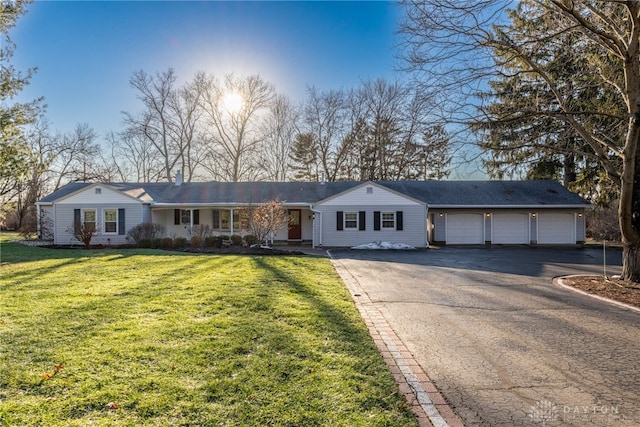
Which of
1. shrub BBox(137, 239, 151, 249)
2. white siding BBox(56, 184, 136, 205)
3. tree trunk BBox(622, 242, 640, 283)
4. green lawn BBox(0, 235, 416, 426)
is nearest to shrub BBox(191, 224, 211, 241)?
shrub BBox(137, 239, 151, 249)

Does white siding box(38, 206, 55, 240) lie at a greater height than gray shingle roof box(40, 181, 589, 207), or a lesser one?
lesser

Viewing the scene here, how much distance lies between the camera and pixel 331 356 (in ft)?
12.2

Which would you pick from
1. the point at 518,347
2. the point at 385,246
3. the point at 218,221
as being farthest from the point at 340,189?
the point at 518,347

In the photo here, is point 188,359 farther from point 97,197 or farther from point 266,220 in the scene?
point 97,197

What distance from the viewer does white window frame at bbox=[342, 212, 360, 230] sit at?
18.5m

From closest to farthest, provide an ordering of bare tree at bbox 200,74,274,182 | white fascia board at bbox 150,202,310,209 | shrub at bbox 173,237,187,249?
1. shrub at bbox 173,237,187,249
2. white fascia board at bbox 150,202,310,209
3. bare tree at bbox 200,74,274,182

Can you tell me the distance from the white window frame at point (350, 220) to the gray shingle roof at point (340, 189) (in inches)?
87.7

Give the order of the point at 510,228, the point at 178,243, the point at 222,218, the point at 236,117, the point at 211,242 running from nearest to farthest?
1. the point at 178,243
2. the point at 211,242
3. the point at 510,228
4. the point at 222,218
5. the point at 236,117

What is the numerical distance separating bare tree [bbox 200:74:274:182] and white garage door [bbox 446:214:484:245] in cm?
1959

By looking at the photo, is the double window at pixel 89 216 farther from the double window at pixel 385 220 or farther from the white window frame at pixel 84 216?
the double window at pixel 385 220

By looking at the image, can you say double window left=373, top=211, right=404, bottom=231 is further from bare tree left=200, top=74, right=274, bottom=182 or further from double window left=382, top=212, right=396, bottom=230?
bare tree left=200, top=74, right=274, bottom=182

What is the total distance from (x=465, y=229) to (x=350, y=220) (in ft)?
22.5

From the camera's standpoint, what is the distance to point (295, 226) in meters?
20.3

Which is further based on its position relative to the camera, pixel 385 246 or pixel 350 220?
pixel 350 220
